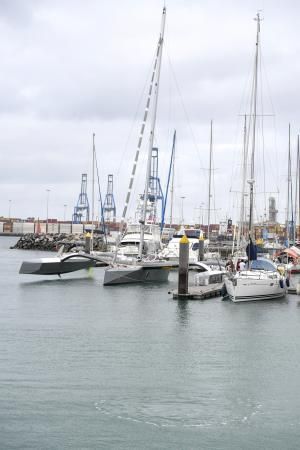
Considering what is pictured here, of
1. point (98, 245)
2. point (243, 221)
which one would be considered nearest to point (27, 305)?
point (243, 221)

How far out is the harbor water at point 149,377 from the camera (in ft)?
51.2

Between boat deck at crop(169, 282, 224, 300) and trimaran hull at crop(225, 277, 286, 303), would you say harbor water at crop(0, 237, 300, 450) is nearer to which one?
trimaran hull at crop(225, 277, 286, 303)

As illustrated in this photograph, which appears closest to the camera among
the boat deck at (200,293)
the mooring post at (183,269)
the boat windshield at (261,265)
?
the mooring post at (183,269)

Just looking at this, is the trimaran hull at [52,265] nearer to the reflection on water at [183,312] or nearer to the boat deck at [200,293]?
the boat deck at [200,293]

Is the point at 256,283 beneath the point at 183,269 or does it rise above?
beneath

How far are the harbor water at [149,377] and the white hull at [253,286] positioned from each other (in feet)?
5.99

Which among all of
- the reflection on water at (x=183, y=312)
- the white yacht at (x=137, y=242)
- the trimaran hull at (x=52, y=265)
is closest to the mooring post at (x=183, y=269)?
the reflection on water at (x=183, y=312)

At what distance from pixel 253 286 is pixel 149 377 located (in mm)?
18430

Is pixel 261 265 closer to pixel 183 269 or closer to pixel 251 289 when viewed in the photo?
pixel 251 289

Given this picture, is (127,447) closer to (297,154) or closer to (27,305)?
(27,305)

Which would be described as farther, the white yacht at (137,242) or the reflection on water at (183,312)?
the white yacht at (137,242)

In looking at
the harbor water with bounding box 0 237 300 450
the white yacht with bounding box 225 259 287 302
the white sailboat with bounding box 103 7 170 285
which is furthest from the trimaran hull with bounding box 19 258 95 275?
the white yacht with bounding box 225 259 287 302

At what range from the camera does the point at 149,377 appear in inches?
807

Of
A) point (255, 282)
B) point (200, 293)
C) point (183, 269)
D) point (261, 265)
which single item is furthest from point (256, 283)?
point (183, 269)
